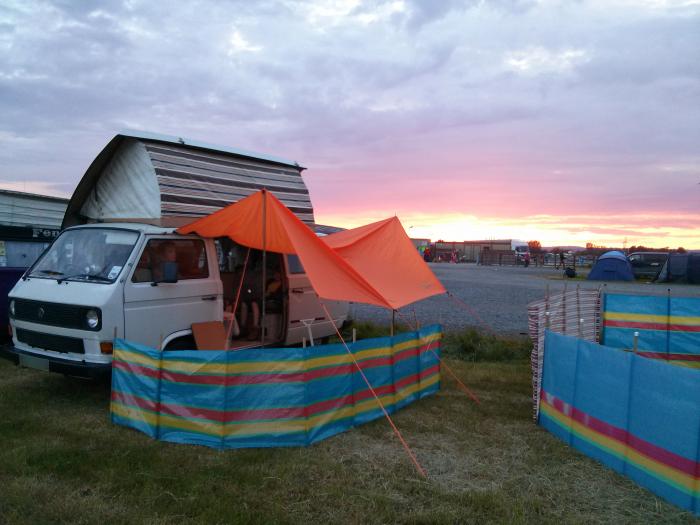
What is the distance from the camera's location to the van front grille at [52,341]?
244 inches

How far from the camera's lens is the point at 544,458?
548cm

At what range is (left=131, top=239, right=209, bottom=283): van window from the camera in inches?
262

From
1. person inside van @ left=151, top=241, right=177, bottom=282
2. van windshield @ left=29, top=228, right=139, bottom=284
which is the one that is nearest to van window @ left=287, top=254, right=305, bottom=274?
person inside van @ left=151, top=241, right=177, bottom=282

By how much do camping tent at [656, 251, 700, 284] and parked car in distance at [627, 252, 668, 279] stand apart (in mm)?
3249

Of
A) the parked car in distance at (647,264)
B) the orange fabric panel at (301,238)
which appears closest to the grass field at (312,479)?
the orange fabric panel at (301,238)

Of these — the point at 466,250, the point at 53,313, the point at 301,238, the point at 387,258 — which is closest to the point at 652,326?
the point at 387,258

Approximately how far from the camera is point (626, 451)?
5.09m

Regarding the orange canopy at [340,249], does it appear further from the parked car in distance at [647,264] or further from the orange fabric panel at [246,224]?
the parked car in distance at [647,264]

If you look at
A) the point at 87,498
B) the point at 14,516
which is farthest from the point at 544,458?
the point at 14,516

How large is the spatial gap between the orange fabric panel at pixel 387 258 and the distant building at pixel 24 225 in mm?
8673

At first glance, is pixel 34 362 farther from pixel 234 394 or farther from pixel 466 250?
pixel 466 250

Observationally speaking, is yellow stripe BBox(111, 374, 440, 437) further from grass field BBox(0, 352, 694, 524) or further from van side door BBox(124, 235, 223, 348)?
van side door BBox(124, 235, 223, 348)

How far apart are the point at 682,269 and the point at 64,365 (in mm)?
30640

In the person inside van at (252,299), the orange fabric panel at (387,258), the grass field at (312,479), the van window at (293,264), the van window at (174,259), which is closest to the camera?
the grass field at (312,479)
